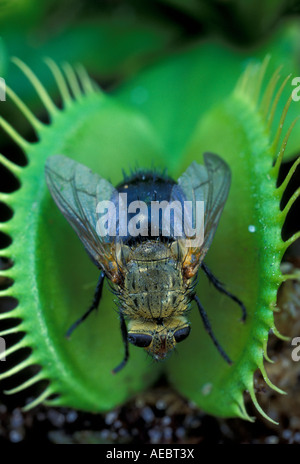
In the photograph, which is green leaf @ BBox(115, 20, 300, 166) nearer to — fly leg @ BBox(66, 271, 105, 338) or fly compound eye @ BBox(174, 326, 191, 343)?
fly leg @ BBox(66, 271, 105, 338)

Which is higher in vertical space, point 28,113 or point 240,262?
point 28,113

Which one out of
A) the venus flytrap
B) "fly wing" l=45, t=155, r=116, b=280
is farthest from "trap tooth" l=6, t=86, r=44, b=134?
"fly wing" l=45, t=155, r=116, b=280

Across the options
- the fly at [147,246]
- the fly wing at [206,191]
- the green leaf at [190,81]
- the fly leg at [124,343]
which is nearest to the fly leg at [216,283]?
the fly at [147,246]

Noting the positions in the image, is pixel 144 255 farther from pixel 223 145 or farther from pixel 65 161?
pixel 223 145

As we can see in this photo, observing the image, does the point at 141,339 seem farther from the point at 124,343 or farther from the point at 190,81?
the point at 190,81

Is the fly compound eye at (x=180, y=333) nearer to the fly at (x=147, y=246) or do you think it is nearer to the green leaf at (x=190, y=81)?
the fly at (x=147, y=246)

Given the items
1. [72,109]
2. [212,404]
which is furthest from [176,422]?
[72,109]

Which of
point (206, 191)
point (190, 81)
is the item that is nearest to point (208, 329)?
point (206, 191)
